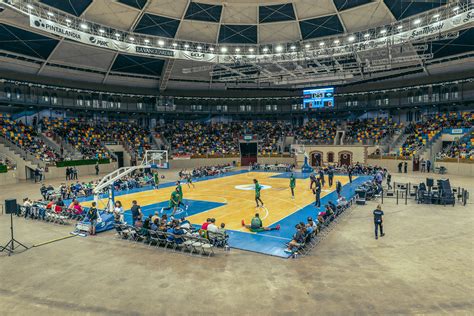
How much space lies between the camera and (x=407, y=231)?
1473cm

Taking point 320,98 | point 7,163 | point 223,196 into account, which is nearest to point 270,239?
point 223,196

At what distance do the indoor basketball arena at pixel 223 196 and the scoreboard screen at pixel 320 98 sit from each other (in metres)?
0.30

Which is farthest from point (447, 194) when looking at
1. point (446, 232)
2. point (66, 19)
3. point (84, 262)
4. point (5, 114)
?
point (5, 114)

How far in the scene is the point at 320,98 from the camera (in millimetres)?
46531

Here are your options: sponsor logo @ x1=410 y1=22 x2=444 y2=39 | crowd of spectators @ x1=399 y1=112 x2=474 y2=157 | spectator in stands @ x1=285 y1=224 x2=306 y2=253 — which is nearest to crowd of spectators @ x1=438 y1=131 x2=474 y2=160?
crowd of spectators @ x1=399 y1=112 x2=474 y2=157

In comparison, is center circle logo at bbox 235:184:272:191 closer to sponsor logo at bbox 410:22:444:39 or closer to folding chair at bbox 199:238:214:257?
folding chair at bbox 199:238:214:257

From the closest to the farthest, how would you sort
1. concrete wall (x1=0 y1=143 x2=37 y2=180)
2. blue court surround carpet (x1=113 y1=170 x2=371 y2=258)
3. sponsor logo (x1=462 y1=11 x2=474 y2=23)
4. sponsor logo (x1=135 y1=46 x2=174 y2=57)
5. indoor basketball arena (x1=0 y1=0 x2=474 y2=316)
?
indoor basketball arena (x1=0 y1=0 x2=474 y2=316) → blue court surround carpet (x1=113 y1=170 x2=371 y2=258) → sponsor logo (x1=462 y1=11 x2=474 y2=23) → concrete wall (x1=0 y1=143 x2=37 y2=180) → sponsor logo (x1=135 y1=46 x2=174 y2=57)

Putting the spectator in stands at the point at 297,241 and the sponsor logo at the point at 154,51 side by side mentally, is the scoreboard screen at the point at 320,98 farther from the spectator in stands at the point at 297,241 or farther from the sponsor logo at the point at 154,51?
the spectator in stands at the point at 297,241

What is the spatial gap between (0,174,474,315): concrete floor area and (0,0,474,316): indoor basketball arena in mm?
62

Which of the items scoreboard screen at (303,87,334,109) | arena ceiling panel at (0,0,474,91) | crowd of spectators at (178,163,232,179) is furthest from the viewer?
scoreboard screen at (303,87,334,109)

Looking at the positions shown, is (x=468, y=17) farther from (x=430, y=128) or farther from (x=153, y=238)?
(x=153, y=238)

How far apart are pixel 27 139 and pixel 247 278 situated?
41117mm

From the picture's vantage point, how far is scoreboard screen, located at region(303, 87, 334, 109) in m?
45.8

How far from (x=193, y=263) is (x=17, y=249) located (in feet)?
24.2
